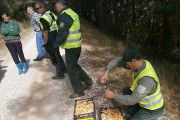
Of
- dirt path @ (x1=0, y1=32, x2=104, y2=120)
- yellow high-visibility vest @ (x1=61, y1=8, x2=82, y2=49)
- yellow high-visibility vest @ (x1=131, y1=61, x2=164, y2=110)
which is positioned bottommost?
dirt path @ (x1=0, y1=32, x2=104, y2=120)

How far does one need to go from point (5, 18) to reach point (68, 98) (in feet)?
9.90

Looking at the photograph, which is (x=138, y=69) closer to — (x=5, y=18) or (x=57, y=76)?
(x=57, y=76)

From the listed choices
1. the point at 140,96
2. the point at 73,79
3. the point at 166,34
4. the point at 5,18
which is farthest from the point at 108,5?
the point at 140,96

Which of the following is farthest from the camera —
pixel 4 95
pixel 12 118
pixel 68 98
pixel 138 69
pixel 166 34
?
pixel 166 34

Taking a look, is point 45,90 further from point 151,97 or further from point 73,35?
point 151,97

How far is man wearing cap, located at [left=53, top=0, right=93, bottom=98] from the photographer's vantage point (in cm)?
325

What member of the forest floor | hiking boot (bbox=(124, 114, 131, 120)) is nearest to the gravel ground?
the forest floor

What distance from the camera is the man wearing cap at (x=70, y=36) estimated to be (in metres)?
3.25

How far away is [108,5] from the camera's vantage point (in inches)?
727

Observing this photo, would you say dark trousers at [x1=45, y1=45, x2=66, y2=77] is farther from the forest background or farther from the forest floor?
the forest background

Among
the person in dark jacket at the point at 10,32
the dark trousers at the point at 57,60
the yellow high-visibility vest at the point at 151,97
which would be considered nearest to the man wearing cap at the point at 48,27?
the dark trousers at the point at 57,60

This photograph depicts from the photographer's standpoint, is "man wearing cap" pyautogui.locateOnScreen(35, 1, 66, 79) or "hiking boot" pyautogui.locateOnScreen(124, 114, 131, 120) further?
"man wearing cap" pyautogui.locateOnScreen(35, 1, 66, 79)

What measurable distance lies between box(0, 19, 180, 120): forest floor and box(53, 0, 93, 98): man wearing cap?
44 cm

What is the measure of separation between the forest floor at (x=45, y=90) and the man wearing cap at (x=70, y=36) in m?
0.44
